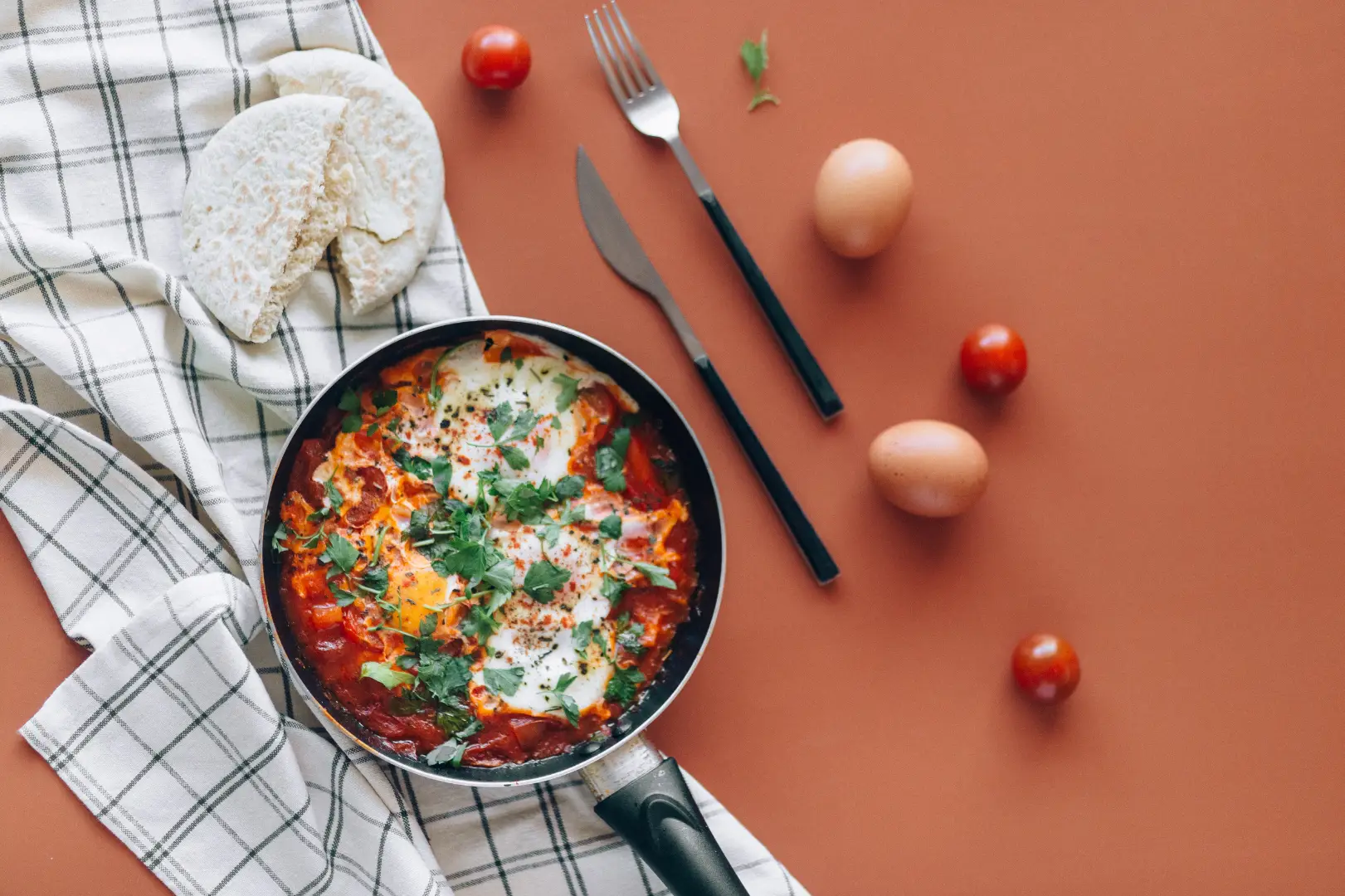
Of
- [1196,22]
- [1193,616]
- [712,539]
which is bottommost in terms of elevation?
[1193,616]

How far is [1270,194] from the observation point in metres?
3.02

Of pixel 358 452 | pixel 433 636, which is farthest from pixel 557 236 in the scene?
pixel 433 636

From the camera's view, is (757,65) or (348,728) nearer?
(348,728)

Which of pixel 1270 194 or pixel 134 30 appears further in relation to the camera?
pixel 1270 194

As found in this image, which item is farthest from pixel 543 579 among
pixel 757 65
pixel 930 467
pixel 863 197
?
pixel 757 65

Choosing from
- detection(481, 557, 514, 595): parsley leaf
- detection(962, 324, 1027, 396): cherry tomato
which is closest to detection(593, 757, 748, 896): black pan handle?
detection(481, 557, 514, 595): parsley leaf

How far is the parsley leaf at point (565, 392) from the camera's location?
262cm

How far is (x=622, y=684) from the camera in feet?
8.61

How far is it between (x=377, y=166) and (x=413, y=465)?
81 cm

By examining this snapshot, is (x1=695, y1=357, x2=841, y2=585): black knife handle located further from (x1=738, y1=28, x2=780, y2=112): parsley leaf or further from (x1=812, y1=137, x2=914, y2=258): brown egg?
(x1=738, y1=28, x2=780, y2=112): parsley leaf

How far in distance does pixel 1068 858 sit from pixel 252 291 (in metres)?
2.79

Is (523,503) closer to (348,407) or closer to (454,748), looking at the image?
(348,407)

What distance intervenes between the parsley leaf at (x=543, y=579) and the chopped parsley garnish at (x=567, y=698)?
213 mm

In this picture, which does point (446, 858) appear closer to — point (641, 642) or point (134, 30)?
point (641, 642)
